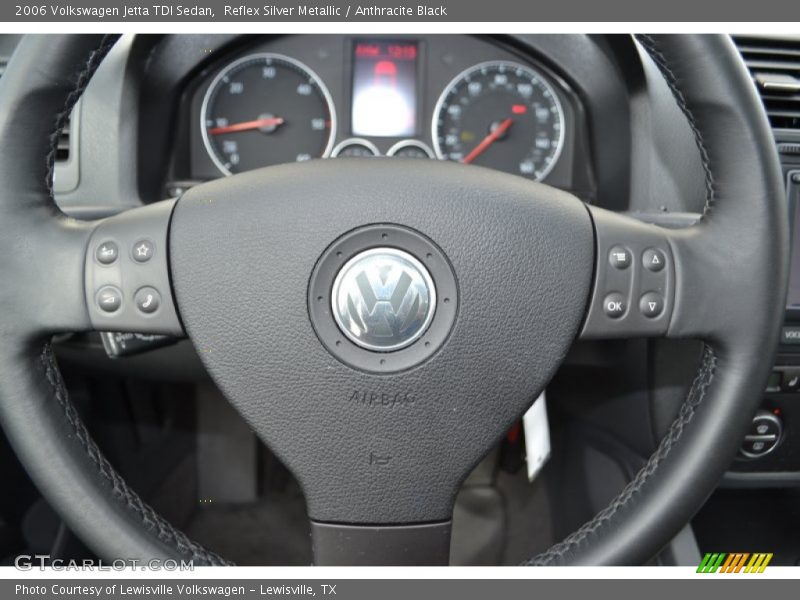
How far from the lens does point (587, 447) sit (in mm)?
1473

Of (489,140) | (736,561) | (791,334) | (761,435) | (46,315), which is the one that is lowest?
(736,561)

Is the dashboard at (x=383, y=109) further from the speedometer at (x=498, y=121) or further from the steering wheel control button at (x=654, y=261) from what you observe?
the steering wheel control button at (x=654, y=261)

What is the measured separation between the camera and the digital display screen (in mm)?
1363

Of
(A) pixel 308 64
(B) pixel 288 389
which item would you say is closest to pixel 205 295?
(B) pixel 288 389

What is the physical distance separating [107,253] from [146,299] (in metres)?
0.06

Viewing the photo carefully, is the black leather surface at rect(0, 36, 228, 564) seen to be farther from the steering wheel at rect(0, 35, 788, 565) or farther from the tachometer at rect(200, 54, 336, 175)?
the tachometer at rect(200, 54, 336, 175)

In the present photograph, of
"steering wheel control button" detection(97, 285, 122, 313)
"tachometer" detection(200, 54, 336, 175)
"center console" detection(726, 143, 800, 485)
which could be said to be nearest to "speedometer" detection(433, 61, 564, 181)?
"tachometer" detection(200, 54, 336, 175)

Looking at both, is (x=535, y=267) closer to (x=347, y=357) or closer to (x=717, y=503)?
(x=347, y=357)

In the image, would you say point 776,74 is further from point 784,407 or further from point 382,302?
point 382,302

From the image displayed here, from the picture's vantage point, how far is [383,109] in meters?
1.37

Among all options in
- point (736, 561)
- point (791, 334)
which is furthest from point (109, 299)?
point (736, 561)

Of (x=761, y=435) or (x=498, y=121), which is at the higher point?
(x=498, y=121)

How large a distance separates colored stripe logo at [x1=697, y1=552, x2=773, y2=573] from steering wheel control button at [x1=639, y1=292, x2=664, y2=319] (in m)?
0.70

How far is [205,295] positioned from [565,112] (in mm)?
795
